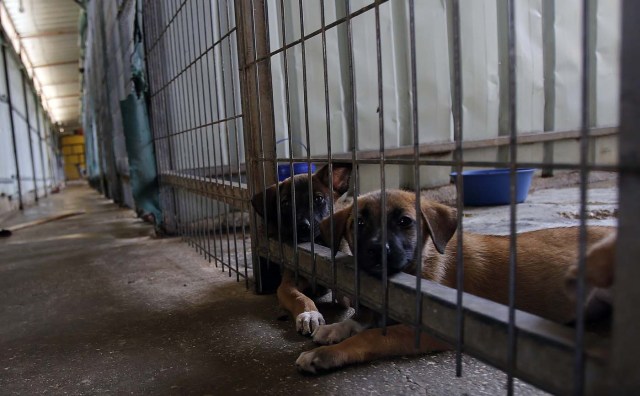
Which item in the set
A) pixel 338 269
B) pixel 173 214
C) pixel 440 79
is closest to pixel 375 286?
pixel 338 269

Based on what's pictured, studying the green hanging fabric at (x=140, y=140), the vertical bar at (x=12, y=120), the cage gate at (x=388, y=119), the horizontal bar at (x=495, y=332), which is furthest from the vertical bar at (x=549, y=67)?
the vertical bar at (x=12, y=120)

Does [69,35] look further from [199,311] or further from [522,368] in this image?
[522,368]

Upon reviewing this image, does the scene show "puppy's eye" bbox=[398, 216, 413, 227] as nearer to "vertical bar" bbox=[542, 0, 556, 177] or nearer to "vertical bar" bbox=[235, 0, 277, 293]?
"vertical bar" bbox=[235, 0, 277, 293]

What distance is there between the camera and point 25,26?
699 inches

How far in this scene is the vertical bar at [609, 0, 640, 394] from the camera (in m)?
1.04

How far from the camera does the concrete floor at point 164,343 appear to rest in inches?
82.5

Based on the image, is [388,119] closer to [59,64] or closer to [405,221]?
[405,221]

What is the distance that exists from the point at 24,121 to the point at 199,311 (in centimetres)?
1796

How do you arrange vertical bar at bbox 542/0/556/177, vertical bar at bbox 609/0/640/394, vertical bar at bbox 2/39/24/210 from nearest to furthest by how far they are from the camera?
vertical bar at bbox 609/0/640/394 → vertical bar at bbox 542/0/556/177 → vertical bar at bbox 2/39/24/210

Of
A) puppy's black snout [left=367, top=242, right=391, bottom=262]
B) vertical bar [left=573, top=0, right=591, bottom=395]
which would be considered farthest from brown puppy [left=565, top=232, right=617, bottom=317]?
puppy's black snout [left=367, top=242, right=391, bottom=262]

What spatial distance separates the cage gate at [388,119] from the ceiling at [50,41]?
40.8 feet

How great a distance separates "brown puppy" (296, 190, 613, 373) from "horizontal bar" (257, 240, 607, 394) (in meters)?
0.16

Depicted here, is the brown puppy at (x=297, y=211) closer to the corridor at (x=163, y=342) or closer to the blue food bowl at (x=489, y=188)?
the corridor at (x=163, y=342)

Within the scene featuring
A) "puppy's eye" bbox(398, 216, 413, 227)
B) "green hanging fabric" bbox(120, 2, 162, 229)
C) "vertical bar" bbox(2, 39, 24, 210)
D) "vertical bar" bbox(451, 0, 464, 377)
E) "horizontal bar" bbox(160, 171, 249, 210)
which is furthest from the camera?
"vertical bar" bbox(2, 39, 24, 210)
